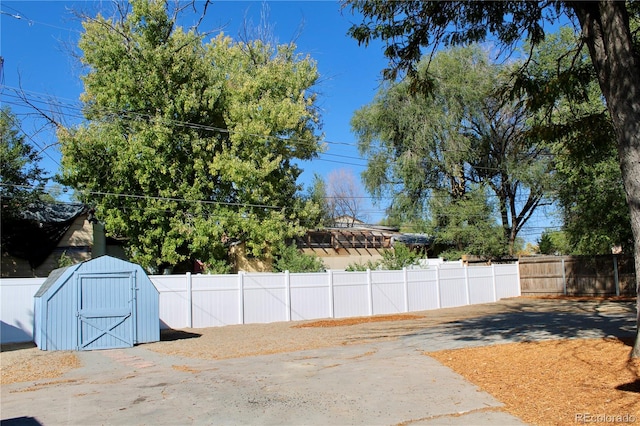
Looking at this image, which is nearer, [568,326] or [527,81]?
[527,81]

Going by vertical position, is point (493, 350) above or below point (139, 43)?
below

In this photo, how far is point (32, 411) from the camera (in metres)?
6.71

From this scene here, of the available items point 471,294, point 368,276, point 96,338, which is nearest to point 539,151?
point 471,294

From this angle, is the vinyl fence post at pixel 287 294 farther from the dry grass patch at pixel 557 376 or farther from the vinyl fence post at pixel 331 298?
the dry grass patch at pixel 557 376

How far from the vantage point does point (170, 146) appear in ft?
74.1

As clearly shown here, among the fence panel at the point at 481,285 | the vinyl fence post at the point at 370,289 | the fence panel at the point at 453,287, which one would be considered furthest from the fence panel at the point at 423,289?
the fence panel at the point at 481,285

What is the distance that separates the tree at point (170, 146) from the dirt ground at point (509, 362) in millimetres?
7451

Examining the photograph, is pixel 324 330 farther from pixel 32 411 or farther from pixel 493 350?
pixel 32 411

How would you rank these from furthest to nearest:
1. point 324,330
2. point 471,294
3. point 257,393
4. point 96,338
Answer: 1. point 471,294
2. point 324,330
3. point 96,338
4. point 257,393

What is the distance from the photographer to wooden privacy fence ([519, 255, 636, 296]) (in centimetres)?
2512

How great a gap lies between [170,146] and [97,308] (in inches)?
430

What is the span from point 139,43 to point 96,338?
1462 cm

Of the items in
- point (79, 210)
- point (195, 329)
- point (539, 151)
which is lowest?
point (195, 329)

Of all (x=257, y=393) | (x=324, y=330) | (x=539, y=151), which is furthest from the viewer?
(x=539, y=151)
